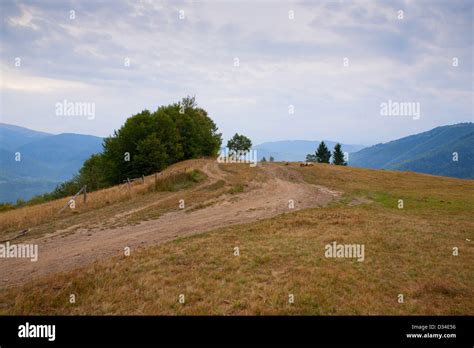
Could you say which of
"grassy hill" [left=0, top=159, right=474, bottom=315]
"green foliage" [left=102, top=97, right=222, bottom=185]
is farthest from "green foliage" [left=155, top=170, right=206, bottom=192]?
"green foliage" [left=102, top=97, right=222, bottom=185]

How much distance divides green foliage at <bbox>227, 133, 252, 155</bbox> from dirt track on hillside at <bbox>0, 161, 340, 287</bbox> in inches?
3239

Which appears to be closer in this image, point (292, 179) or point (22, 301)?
point (22, 301)

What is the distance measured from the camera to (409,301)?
9.09 m

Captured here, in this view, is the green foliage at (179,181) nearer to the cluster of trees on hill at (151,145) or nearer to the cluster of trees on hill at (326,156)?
the cluster of trees on hill at (151,145)

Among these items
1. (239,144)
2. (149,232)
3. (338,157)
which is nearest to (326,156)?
(338,157)

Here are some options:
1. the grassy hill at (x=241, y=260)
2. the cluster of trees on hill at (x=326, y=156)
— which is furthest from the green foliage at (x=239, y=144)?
the grassy hill at (x=241, y=260)

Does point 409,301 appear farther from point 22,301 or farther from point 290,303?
point 22,301

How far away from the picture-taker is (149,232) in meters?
17.5

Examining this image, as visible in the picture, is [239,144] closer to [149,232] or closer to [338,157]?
[338,157]

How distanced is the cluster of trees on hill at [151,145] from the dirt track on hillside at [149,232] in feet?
116

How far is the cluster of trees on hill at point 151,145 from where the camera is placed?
199 feet
